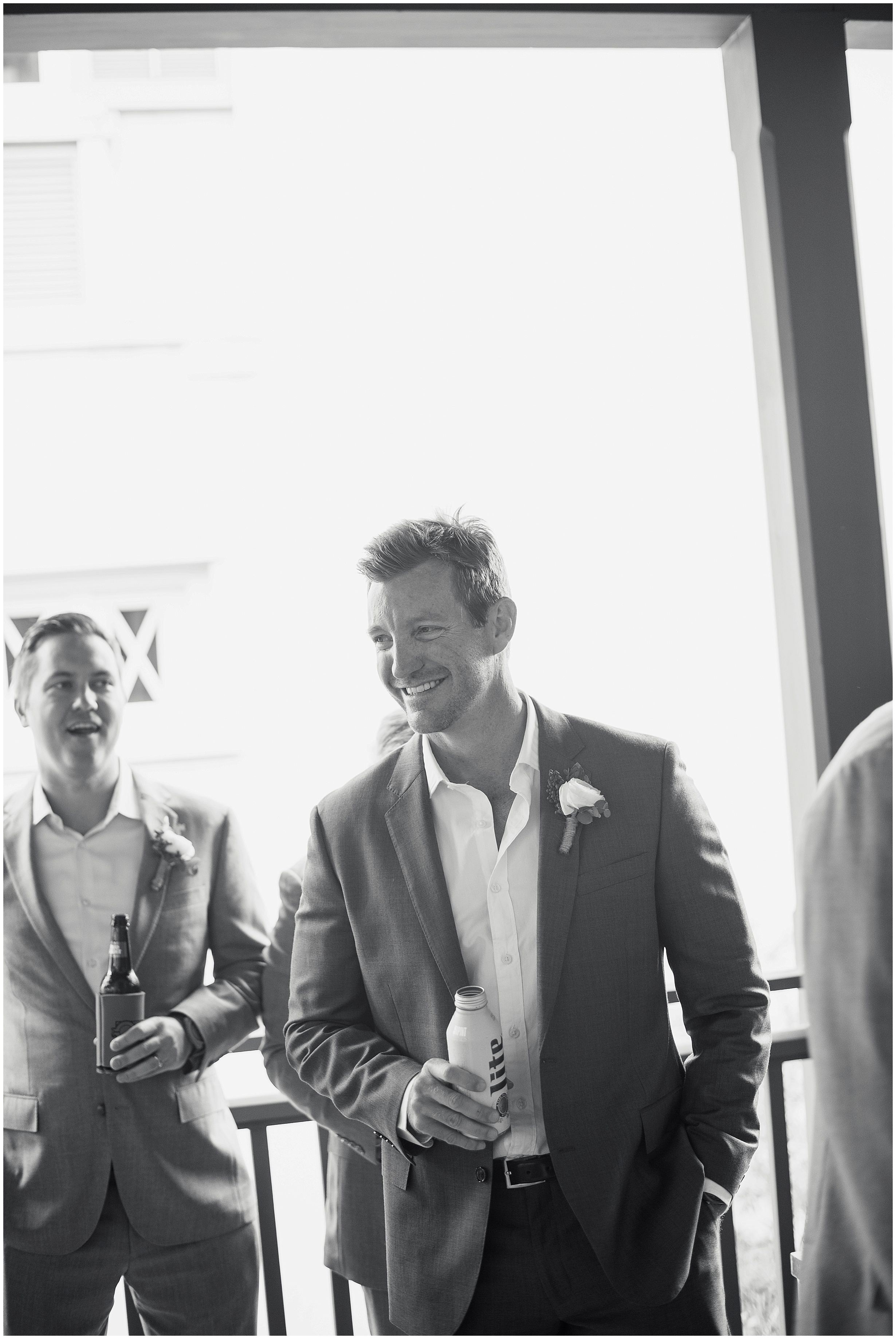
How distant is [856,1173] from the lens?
1196 mm

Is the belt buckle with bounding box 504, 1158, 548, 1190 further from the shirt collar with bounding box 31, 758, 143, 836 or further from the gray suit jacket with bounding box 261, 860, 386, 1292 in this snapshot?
the shirt collar with bounding box 31, 758, 143, 836

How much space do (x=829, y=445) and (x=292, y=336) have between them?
9456 millimetres

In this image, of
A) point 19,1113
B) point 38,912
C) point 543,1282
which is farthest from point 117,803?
point 543,1282

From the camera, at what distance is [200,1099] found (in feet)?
6.34

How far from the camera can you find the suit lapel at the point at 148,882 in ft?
6.31

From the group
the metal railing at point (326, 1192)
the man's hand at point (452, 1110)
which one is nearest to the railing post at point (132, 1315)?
the metal railing at point (326, 1192)

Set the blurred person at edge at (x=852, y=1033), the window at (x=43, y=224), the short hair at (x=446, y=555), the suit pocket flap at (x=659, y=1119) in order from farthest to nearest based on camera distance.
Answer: the window at (x=43, y=224) → the short hair at (x=446, y=555) → the suit pocket flap at (x=659, y=1119) → the blurred person at edge at (x=852, y=1033)

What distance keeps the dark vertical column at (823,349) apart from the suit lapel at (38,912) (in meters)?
1.53

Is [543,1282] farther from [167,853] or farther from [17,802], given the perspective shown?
[17,802]

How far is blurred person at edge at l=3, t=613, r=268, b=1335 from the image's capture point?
1.84 m

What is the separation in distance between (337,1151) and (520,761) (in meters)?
0.83

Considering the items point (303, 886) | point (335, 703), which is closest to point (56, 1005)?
point (303, 886)

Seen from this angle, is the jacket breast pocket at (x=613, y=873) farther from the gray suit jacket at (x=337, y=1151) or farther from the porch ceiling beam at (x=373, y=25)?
the porch ceiling beam at (x=373, y=25)

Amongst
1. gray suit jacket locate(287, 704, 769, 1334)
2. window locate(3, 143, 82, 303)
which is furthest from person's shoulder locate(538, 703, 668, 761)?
window locate(3, 143, 82, 303)
